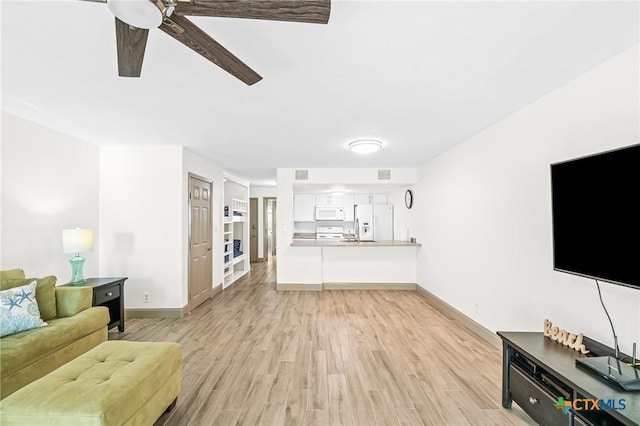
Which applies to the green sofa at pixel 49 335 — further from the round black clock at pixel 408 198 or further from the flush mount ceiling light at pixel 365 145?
the round black clock at pixel 408 198

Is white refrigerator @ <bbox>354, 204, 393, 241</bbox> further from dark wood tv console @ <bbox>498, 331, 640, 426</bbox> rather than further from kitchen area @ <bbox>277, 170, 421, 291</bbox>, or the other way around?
dark wood tv console @ <bbox>498, 331, 640, 426</bbox>

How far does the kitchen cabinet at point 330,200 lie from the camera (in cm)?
784

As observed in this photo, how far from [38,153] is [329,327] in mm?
3996

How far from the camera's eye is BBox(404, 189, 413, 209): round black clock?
597 centimetres

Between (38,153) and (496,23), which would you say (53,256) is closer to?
(38,153)

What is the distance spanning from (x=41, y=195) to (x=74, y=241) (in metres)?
0.64

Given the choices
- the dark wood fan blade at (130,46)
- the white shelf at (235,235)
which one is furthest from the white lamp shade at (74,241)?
the white shelf at (235,235)

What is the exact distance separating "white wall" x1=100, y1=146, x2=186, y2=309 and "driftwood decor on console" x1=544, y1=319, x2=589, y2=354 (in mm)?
4242

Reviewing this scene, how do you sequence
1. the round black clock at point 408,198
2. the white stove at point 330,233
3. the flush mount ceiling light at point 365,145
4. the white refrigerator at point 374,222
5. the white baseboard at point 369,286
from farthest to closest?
the white stove at point 330,233, the white refrigerator at point 374,222, the round black clock at point 408,198, the white baseboard at point 369,286, the flush mount ceiling light at point 365,145

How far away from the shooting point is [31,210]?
10.1 ft

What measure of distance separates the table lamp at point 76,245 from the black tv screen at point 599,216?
4532 millimetres

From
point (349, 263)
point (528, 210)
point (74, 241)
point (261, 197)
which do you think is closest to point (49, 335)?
point (74, 241)

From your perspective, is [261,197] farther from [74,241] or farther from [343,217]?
[74,241]

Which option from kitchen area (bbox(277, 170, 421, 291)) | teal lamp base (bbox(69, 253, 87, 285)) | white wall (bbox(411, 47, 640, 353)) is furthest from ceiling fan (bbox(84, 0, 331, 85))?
kitchen area (bbox(277, 170, 421, 291))
